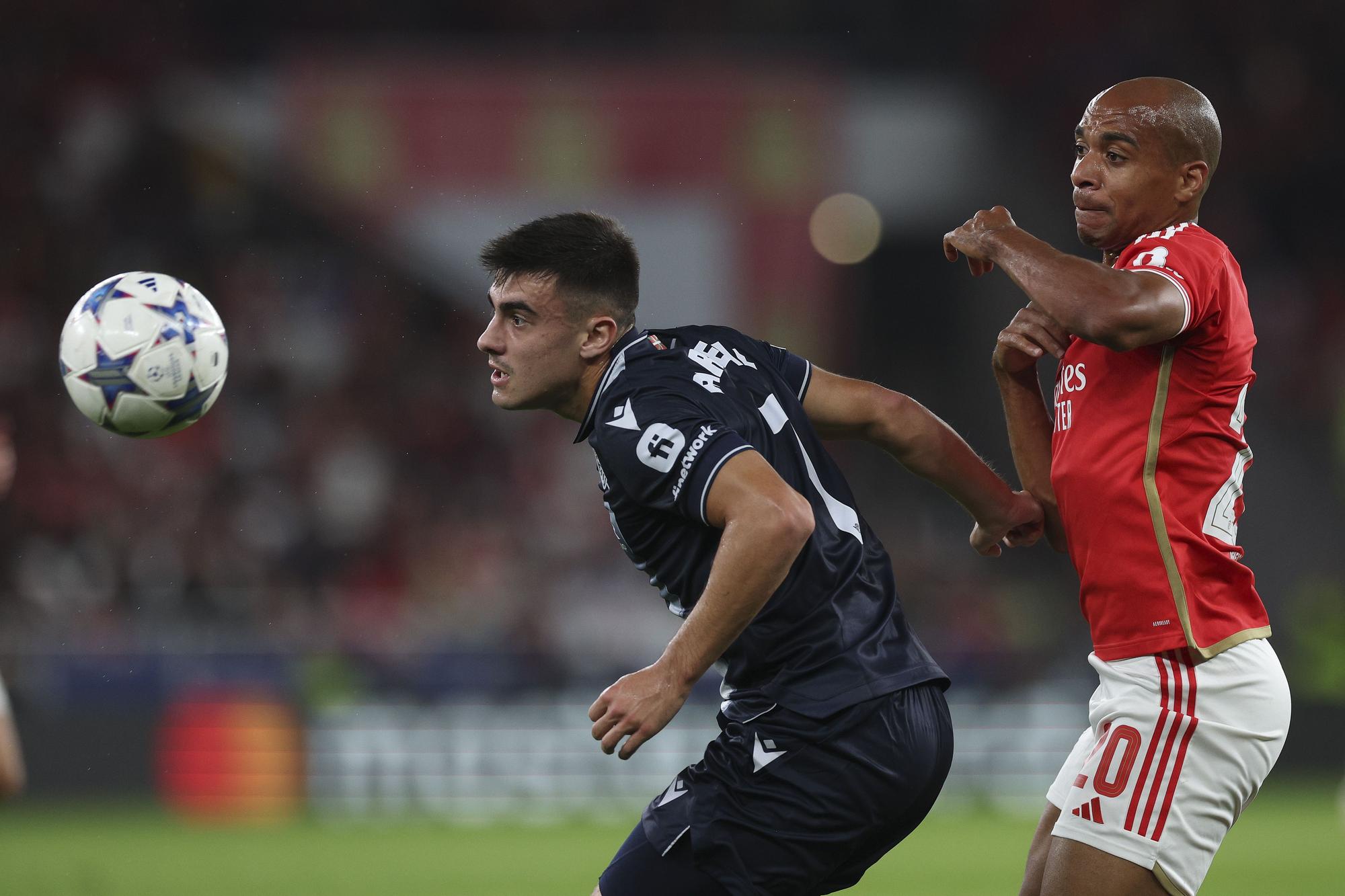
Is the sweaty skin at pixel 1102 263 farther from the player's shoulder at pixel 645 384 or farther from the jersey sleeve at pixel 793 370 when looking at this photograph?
the player's shoulder at pixel 645 384

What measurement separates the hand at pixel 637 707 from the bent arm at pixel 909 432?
42.3 inches

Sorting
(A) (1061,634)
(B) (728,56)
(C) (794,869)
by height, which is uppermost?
(B) (728,56)

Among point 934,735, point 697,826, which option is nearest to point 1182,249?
point 934,735

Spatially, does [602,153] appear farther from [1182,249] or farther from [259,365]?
[1182,249]

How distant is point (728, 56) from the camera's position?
17.1 metres

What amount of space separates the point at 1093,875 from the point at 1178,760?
0.33 m

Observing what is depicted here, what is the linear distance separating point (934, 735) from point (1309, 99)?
16251 mm

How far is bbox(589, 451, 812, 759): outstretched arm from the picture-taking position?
3.41 metres

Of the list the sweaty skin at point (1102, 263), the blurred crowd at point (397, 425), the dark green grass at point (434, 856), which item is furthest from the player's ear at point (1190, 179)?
the blurred crowd at point (397, 425)

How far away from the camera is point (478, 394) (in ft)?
51.3

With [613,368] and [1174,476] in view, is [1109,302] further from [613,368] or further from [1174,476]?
[613,368]

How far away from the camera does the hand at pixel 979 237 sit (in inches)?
157

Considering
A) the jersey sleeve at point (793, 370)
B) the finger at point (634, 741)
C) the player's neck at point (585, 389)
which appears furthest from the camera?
the jersey sleeve at point (793, 370)

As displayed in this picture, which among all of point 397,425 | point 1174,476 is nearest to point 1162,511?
point 1174,476
